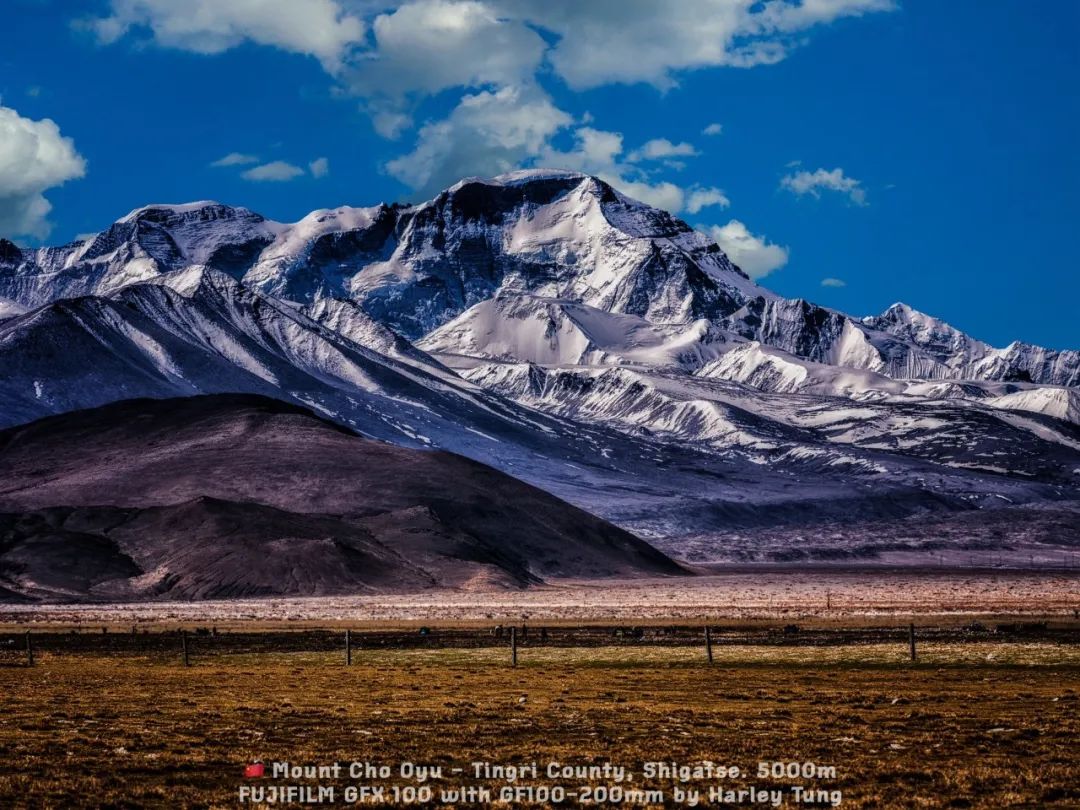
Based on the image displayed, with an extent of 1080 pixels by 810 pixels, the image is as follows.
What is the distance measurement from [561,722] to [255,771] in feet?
27.8

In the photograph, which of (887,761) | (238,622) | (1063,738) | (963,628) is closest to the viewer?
(887,761)

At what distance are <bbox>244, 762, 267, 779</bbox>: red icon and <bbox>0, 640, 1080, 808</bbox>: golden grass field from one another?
34 centimetres

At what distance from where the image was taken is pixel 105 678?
4162 cm

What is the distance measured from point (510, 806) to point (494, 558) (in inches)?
6084

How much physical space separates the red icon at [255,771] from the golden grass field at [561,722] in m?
0.34

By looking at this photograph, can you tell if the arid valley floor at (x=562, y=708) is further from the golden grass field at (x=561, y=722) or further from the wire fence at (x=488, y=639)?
the wire fence at (x=488, y=639)

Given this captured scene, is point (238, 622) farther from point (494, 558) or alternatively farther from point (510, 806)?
point (494, 558)

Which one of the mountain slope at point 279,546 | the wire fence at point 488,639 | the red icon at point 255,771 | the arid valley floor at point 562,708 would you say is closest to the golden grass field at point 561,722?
the arid valley floor at point 562,708

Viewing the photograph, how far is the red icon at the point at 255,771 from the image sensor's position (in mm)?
21562

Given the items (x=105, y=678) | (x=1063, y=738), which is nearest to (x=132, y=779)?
(x=1063, y=738)

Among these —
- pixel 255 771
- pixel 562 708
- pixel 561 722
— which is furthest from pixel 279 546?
pixel 255 771

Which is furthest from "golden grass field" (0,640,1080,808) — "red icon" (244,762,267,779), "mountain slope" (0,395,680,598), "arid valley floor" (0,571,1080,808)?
"mountain slope" (0,395,680,598)

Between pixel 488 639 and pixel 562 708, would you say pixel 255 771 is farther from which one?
pixel 488 639

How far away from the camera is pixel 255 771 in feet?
71.4
